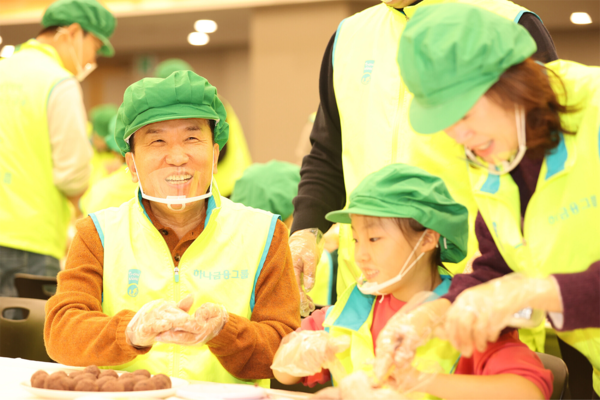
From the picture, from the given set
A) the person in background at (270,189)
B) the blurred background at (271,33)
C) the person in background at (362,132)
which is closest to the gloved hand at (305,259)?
the person in background at (362,132)

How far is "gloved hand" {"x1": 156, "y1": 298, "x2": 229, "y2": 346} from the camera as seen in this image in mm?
1618

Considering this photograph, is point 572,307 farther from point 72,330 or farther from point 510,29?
point 72,330

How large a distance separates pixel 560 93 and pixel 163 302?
1.11m

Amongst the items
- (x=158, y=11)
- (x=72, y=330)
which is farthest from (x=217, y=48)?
(x=72, y=330)

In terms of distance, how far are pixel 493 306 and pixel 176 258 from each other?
1.05m

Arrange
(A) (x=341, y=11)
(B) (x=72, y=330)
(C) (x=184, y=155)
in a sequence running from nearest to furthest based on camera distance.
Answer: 1. (B) (x=72, y=330)
2. (C) (x=184, y=155)
3. (A) (x=341, y=11)

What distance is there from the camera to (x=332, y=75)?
89.0 inches

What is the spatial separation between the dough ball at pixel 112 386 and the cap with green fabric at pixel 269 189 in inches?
73.5

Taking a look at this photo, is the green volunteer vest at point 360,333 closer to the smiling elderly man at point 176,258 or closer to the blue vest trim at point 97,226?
the smiling elderly man at point 176,258

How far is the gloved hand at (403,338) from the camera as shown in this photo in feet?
4.50

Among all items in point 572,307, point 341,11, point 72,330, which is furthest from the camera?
point 341,11

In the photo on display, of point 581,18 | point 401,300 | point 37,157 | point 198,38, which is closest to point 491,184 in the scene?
point 401,300

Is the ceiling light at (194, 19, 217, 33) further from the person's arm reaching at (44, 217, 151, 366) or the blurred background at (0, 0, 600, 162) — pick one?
the person's arm reaching at (44, 217, 151, 366)

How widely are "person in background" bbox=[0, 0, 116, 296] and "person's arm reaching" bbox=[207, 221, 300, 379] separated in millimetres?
1717
